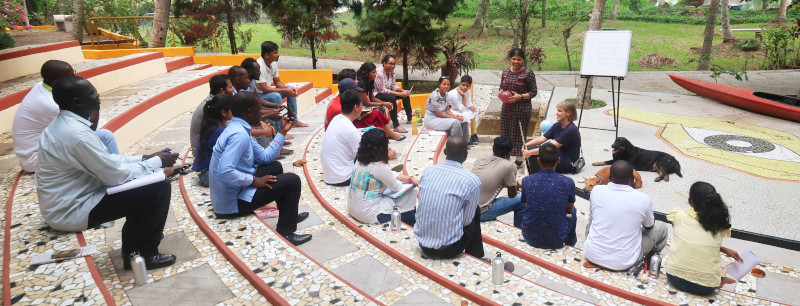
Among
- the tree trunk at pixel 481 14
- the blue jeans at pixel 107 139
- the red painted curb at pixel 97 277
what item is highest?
the tree trunk at pixel 481 14

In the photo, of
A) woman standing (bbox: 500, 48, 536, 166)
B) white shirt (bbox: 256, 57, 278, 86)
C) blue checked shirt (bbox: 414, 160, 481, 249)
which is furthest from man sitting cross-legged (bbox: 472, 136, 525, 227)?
white shirt (bbox: 256, 57, 278, 86)

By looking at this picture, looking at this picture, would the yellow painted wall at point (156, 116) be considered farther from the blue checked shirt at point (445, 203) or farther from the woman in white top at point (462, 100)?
the blue checked shirt at point (445, 203)

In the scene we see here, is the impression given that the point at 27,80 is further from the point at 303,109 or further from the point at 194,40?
the point at 194,40

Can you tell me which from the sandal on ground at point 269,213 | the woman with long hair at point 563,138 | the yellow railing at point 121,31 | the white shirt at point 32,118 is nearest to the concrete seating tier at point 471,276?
the sandal on ground at point 269,213

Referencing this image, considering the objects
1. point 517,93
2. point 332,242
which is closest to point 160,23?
point 517,93

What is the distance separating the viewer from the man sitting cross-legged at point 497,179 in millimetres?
4520

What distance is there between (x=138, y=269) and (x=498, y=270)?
2289mm

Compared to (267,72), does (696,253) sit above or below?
below

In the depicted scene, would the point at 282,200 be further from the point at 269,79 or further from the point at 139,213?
the point at 269,79

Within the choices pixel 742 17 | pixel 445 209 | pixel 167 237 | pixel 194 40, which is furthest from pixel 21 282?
pixel 742 17

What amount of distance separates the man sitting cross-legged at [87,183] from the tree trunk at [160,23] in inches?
446

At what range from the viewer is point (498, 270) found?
3.27 metres

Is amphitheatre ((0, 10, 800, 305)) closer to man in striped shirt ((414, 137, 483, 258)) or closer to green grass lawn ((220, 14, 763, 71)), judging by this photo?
→ man in striped shirt ((414, 137, 483, 258))

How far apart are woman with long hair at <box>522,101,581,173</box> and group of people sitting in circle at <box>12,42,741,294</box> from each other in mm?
1543
